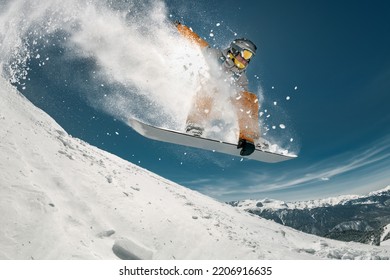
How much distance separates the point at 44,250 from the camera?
4.97 m

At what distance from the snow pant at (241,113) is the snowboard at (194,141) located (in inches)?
17.0

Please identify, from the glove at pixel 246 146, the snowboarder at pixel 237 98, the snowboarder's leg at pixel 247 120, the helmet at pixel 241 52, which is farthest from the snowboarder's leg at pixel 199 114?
the helmet at pixel 241 52

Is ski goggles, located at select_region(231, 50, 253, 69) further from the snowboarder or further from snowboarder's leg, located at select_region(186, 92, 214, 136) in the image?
snowboarder's leg, located at select_region(186, 92, 214, 136)

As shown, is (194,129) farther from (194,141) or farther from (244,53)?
(244,53)

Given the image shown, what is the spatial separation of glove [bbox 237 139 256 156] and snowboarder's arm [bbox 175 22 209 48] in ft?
9.05

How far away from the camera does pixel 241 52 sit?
8.33 metres

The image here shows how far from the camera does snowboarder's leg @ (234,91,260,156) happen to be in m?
8.32

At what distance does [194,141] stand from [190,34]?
2792 mm

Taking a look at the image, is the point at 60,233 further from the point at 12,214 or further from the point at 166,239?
the point at 166,239

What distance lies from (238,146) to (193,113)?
1.47 m

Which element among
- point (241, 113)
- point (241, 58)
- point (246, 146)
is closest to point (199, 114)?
point (241, 113)

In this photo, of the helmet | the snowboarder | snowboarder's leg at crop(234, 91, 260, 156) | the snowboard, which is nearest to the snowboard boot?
the snowboarder
